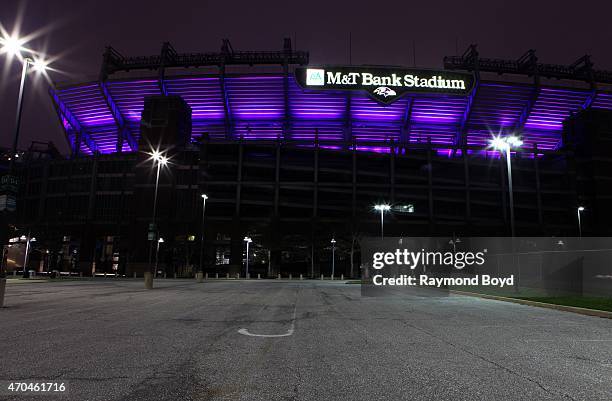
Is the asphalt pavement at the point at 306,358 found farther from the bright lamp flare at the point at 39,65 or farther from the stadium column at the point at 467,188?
the stadium column at the point at 467,188

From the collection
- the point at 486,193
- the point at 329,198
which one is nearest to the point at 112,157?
the point at 329,198

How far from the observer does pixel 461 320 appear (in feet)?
33.4

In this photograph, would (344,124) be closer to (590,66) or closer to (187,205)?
(187,205)

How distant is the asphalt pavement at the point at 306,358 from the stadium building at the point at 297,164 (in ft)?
178

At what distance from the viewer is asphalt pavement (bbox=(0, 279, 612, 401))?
4.23 metres

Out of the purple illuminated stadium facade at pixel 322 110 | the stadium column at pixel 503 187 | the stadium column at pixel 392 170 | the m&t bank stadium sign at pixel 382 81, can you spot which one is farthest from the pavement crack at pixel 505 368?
the stadium column at pixel 503 187

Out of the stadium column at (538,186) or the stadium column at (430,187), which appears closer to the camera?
the stadium column at (430,187)

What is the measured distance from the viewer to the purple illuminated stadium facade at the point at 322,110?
68.3m

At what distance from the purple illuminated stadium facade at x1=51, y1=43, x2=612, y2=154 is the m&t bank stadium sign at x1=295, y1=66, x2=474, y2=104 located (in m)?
29.9

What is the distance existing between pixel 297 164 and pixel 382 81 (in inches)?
1440

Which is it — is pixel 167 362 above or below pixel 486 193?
below

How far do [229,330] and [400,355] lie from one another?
157 inches

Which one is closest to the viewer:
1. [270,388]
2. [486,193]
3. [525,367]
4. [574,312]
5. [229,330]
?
[270,388]

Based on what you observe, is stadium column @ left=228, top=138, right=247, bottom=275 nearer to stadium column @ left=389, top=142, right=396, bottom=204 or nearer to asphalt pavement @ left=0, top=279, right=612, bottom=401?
stadium column @ left=389, top=142, right=396, bottom=204
